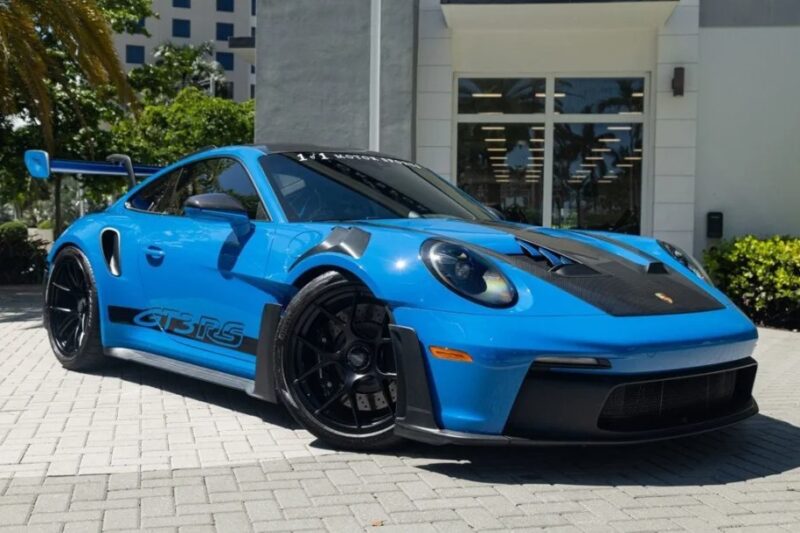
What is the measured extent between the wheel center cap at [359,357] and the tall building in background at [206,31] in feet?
221

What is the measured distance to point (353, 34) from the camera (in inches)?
433

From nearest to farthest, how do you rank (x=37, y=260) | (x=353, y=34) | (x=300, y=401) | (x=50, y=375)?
(x=300, y=401)
(x=50, y=375)
(x=353, y=34)
(x=37, y=260)

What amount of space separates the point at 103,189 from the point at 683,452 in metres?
15.1

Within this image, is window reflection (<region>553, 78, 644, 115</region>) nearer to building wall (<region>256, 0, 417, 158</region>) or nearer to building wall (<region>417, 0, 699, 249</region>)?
building wall (<region>417, 0, 699, 249</region>)

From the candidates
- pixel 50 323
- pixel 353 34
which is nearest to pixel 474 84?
pixel 353 34

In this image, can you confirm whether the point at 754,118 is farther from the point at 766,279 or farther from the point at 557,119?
the point at 766,279

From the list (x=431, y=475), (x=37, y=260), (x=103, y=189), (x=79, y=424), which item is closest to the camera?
(x=431, y=475)

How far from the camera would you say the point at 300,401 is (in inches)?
156

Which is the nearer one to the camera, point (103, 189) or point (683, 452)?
point (683, 452)

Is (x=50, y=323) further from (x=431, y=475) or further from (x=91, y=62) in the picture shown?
(x=91, y=62)

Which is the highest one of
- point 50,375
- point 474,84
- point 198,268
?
point 474,84

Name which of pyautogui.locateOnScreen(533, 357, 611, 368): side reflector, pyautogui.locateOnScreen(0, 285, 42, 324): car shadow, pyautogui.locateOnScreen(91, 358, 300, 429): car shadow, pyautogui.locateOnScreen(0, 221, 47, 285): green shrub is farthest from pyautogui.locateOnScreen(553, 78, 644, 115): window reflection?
pyautogui.locateOnScreen(0, 221, 47, 285): green shrub

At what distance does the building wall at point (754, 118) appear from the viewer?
10672 millimetres

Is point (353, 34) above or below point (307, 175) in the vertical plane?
above
